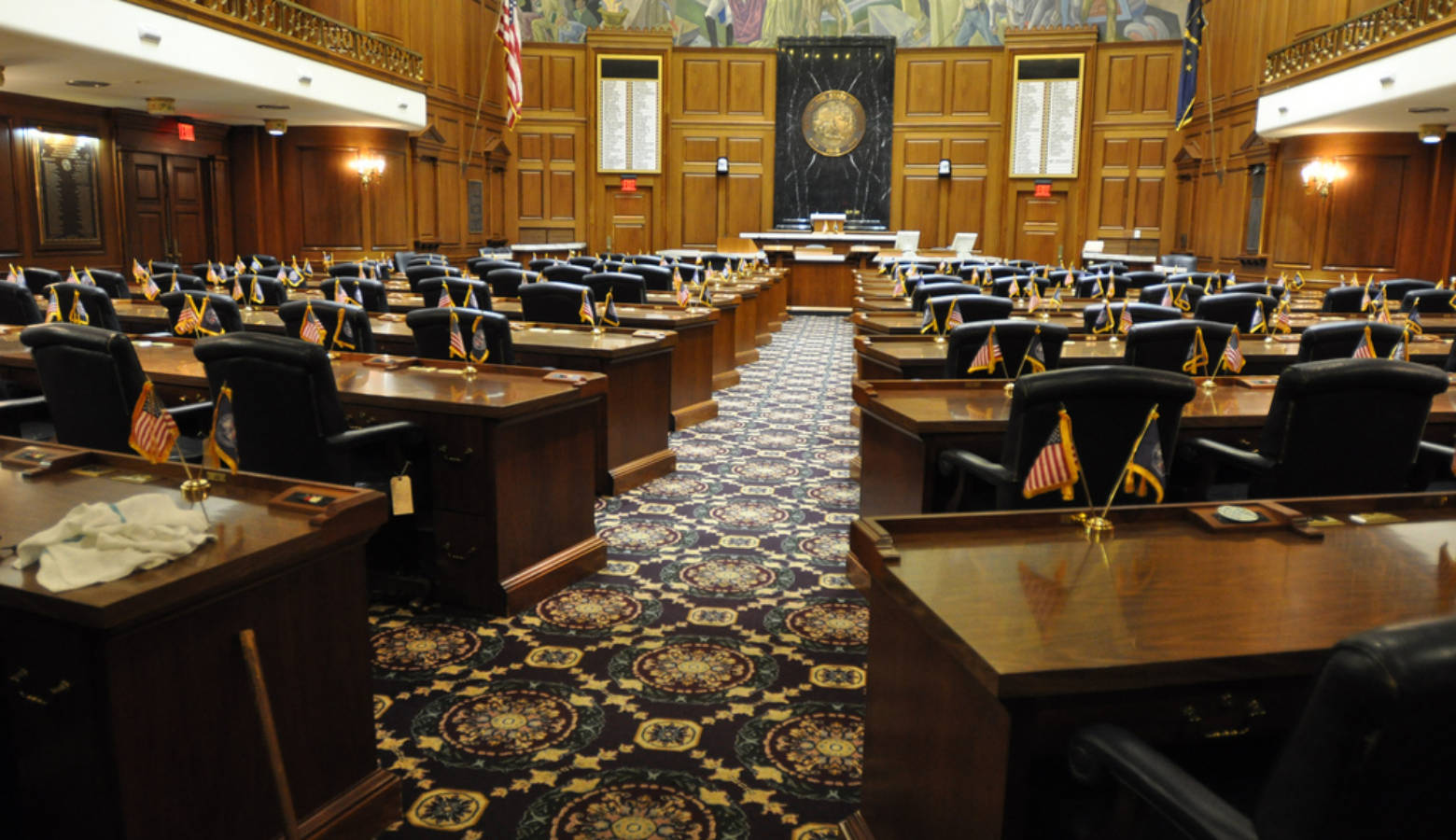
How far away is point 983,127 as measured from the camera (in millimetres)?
19750

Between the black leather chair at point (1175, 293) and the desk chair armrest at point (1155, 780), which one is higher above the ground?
the black leather chair at point (1175, 293)

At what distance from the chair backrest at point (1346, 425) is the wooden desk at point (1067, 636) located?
2.12 ft

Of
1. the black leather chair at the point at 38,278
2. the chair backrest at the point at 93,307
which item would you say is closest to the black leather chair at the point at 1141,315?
the chair backrest at the point at 93,307

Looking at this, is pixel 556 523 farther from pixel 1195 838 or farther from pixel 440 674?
pixel 1195 838

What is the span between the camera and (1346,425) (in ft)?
9.36

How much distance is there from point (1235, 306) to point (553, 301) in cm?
412

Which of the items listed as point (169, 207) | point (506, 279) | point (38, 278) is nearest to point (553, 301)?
point (506, 279)

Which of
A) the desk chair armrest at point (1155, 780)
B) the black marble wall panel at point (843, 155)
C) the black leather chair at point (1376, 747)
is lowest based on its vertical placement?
the desk chair armrest at point (1155, 780)

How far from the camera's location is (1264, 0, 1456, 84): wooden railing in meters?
10.6

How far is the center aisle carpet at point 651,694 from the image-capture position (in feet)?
7.89

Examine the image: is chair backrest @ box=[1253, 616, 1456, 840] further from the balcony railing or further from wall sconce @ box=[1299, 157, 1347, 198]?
wall sconce @ box=[1299, 157, 1347, 198]

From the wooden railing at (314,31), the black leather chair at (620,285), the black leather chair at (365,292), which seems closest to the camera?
the black leather chair at (365,292)

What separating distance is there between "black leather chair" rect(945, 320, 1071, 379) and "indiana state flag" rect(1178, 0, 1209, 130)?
1364cm

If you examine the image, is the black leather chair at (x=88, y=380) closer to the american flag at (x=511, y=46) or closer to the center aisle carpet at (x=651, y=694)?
the center aisle carpet at (x=651, y=694)
